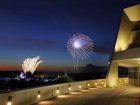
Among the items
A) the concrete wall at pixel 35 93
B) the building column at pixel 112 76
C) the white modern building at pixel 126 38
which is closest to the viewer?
the concrete wall at pixel 35 93

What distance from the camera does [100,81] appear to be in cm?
3828

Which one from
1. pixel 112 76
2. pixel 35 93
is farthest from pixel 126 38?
pixel 35 93

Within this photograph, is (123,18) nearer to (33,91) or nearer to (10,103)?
(33,91)

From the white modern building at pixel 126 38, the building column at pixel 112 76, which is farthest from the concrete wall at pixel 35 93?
the white modern building at pixel 126 38

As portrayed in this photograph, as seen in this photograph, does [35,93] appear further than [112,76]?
No

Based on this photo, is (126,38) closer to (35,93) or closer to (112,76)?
(112,76)

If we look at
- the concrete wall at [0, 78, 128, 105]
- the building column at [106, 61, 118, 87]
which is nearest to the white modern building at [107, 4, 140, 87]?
the building column at [106, 61, 118, 87]

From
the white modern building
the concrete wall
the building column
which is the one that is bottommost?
the concrete wall

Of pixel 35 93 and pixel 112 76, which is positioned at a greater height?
pixel 112 76

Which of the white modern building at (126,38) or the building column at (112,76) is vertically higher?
the white modern building at (126,38)

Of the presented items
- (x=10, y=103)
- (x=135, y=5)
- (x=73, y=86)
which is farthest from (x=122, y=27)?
(x=10, y=103)

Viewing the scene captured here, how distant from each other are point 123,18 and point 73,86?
1270 centimetres

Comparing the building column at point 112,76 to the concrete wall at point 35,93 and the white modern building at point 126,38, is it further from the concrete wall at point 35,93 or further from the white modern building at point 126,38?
the concrete wall at point 35,93

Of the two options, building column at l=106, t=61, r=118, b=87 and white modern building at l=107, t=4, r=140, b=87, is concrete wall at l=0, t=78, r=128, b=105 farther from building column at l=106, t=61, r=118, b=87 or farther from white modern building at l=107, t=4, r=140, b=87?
white modern building at l=107, t=4, r=140, b=87
